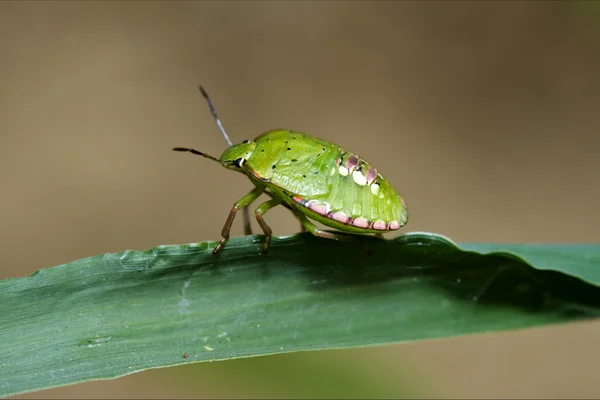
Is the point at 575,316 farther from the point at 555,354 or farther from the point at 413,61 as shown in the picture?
the point at 413,61

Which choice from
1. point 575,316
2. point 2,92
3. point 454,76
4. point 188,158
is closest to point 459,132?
point 454,76

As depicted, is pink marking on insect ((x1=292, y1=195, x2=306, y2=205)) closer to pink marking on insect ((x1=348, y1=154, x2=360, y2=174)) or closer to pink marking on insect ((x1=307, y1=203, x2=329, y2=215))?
pink marking on insect ((x1=307, y1=203, x2=329, y2=215))

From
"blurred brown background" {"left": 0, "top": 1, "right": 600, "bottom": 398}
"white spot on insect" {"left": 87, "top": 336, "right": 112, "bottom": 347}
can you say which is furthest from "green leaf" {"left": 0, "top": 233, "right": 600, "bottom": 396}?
"blurred brown background" {"left": 0, "top": 1, "right": 600, "bottom": 398}

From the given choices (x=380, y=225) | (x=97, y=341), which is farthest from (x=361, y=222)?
(x=97, y=341)

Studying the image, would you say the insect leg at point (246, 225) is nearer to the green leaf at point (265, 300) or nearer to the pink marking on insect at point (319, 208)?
the pink marking on insect at point (319, 208)

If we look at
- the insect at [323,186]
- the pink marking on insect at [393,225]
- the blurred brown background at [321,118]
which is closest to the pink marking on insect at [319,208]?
the insect at [323,186]

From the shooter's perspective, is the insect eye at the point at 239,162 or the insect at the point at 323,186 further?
the insect eye at the point at 239,162

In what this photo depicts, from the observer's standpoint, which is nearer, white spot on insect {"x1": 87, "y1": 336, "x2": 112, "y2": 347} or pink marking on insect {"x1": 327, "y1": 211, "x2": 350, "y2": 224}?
white spot on insect {"x1": 87, "y1": 336, "x2": 112, "y2": 347}

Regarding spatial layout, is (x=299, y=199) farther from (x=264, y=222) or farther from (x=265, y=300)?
(x=265, y=300)
